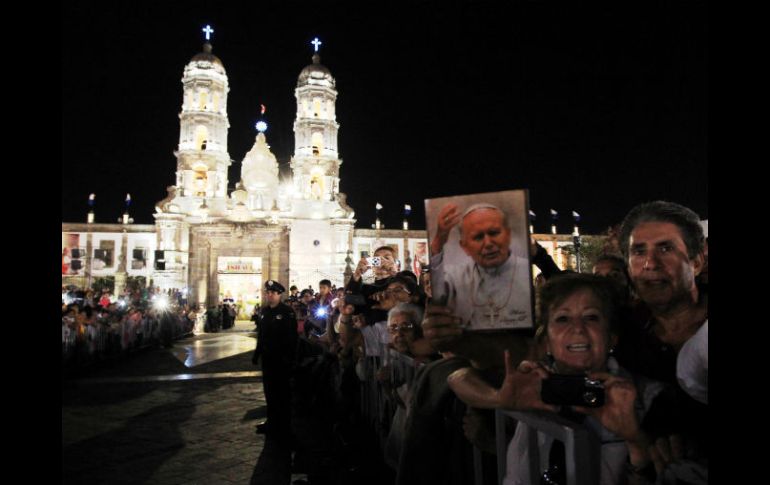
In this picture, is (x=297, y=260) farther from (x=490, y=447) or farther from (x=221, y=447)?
(x=490, y=447)

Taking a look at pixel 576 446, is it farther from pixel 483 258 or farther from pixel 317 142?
pixel 317 142

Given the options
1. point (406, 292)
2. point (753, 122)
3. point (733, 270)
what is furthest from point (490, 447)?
point (406, 292)

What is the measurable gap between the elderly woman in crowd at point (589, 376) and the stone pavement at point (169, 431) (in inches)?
96.1

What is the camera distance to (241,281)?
137ft

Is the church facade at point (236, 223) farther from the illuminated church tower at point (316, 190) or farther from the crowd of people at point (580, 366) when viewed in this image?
the crowd of people at point (580, 366)

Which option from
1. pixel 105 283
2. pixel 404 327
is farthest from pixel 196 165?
pixel 404 327

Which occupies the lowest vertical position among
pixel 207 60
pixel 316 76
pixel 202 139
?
pixel 202 139

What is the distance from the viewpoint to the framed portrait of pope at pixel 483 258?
220 cm

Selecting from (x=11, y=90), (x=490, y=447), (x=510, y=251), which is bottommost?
(x=490, y=447)

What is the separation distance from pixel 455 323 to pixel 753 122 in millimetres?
1358

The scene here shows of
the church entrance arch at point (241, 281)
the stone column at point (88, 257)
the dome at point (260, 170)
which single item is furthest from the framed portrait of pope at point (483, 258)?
the stone column at point (88, 257)

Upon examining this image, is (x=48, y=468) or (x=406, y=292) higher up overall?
(x=406, y=292)

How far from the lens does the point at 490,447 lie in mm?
2426

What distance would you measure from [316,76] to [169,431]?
44.1 metres
